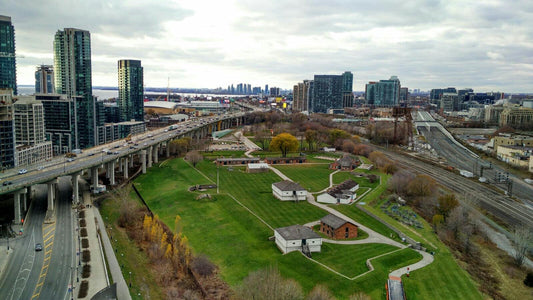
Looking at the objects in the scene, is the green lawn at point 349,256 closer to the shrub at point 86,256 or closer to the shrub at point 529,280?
the shrub at point 529,280

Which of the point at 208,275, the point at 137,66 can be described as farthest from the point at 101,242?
the point at 137,66

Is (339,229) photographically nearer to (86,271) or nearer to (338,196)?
(338,196)

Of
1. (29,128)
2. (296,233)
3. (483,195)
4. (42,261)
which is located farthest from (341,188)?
(29,128)

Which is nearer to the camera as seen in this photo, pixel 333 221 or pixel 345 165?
pixel 333 221

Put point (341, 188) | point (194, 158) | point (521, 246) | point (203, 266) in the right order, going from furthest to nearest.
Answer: point (194, 158), point (341, 188), point (521, 246), point (203, 266)

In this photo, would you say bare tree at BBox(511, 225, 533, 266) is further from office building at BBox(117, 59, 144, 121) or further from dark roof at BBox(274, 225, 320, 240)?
office building at BBox(117, 59, 144, 121)

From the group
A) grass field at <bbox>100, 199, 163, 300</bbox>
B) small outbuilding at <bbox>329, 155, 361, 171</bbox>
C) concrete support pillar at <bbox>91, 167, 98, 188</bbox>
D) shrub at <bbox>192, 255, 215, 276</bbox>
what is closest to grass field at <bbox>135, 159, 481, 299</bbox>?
shrub at <bbox>192, 255, 215, 276</bbox>
